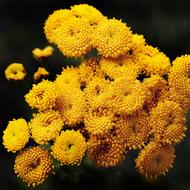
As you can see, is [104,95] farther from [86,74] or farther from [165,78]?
[165,78]

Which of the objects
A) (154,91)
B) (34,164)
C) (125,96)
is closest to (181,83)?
(154,91)

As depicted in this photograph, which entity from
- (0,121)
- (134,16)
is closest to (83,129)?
(0,121)

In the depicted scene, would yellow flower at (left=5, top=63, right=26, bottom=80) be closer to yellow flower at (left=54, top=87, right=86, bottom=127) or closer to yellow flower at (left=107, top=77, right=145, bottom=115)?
yellow flower at (left=54, top=87, right=86, bottom=127)

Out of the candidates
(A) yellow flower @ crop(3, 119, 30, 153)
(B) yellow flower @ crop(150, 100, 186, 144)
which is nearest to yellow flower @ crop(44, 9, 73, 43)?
(A) yellow flower @ crop(3, 119, 30, 153)

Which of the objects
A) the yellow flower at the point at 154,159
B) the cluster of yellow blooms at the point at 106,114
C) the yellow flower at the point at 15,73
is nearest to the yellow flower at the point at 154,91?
the cluster of yellow blooms at the point at 106,114

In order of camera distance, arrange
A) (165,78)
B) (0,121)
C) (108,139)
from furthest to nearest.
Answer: (0,121), (165,78), (108,139)

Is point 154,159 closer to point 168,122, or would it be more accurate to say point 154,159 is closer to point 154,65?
point 168,122

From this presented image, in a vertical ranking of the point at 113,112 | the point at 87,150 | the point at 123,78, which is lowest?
the point at 87,150

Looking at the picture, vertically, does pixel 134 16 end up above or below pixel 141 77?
above
